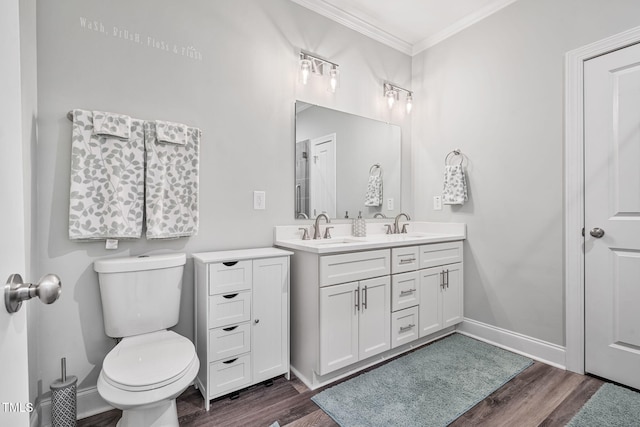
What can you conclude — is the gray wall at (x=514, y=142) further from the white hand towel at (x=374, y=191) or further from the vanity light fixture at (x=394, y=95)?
the white hand towel at (x=374, y=191)

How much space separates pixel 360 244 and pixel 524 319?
145 centimetres

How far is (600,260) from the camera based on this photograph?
1.98 m

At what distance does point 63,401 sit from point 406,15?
3.42 metres

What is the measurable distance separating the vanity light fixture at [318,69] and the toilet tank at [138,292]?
1.60 m

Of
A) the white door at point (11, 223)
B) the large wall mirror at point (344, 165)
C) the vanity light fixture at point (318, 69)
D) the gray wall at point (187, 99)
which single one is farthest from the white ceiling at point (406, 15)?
the white door at point (11, 223)

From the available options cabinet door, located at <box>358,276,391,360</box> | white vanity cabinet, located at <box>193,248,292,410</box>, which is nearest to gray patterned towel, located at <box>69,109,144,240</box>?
white vanity cabinet, located at <box>193,248,292,410</box>

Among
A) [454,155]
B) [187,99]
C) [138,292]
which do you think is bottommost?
[138,292]

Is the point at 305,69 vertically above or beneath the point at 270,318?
above

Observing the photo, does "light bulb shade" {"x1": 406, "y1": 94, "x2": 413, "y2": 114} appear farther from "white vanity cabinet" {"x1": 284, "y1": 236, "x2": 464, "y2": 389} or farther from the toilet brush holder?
the toilet brush holder

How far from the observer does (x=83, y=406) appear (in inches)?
64.7

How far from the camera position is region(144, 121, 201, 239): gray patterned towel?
5.83 feet

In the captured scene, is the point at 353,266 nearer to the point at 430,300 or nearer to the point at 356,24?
the point at 430,300

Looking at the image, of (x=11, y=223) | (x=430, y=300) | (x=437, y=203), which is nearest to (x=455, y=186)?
(x=437, y=203)

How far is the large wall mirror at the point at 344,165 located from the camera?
2421mm
